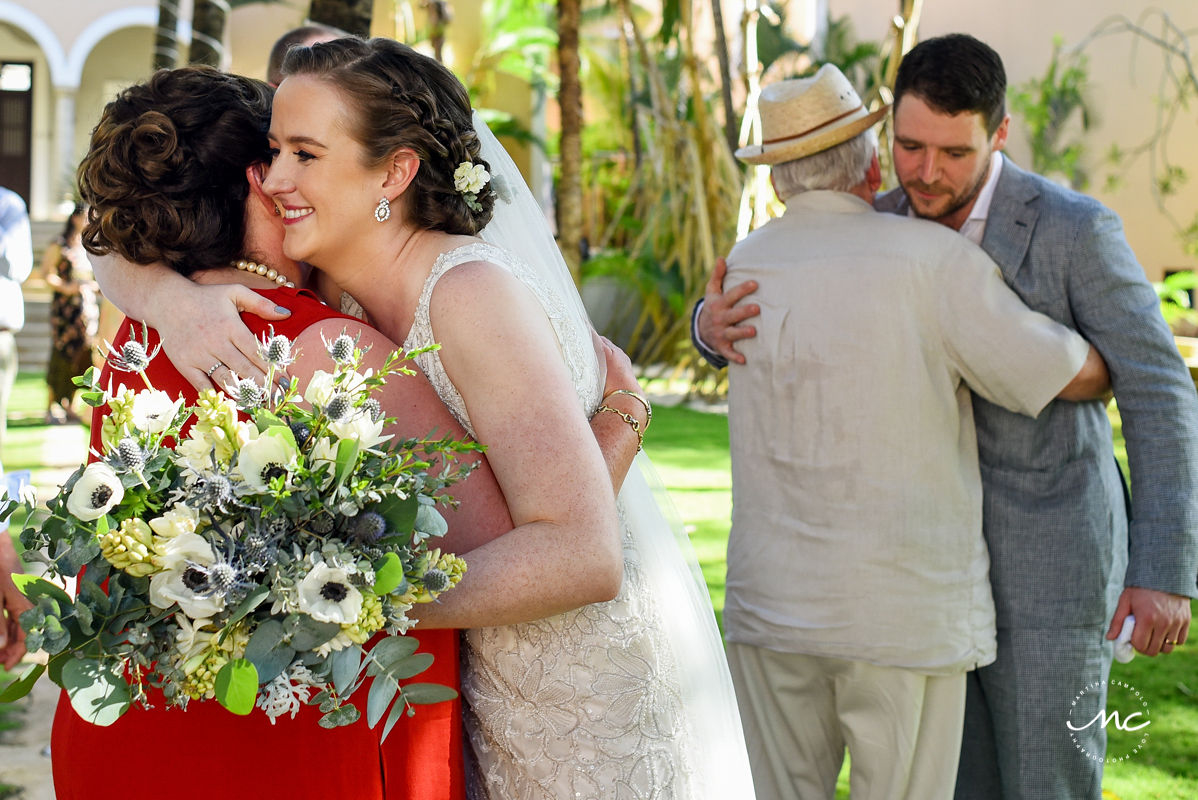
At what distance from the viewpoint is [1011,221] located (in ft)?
10.2

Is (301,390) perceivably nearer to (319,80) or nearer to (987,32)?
(319,80)

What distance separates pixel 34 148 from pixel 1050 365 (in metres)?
25.1

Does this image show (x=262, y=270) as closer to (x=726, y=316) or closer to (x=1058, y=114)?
(x=726, y=316)

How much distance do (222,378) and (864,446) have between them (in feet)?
5.79

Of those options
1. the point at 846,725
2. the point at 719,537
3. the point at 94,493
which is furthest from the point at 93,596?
the point at 719,537

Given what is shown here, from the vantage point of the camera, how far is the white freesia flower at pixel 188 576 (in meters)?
1.43

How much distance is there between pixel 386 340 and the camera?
6.25 feet

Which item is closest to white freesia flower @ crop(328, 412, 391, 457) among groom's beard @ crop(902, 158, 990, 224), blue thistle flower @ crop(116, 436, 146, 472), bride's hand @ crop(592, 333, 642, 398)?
blue thistle flower @ crop(116, 436, 146, 472)

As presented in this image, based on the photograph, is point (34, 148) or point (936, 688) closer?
point (936, 688)

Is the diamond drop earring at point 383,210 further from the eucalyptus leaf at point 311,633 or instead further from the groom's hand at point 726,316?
the groom's hand at point 726,316

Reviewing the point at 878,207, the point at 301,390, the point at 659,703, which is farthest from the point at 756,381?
the point at 301,390

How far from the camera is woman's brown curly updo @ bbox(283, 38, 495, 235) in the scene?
191 centimetres

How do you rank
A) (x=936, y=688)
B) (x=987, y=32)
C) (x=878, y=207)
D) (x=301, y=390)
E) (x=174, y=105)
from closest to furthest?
(x=301, y=390), (x=174, y=105), (x=936, y=688), (x=878, y=207), (x=987, y=32)

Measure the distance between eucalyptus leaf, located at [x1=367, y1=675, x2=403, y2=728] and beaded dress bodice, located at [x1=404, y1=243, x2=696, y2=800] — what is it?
434mm
